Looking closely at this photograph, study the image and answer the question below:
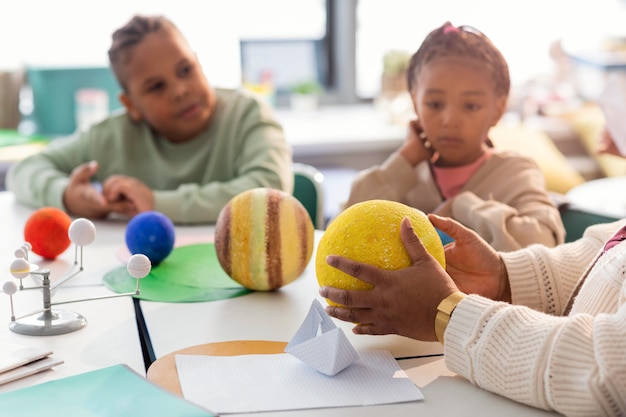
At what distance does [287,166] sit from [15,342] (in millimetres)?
Answer: 978

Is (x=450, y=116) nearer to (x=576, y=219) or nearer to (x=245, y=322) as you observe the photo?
(x=576, y=219)

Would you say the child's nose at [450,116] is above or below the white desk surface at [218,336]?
above

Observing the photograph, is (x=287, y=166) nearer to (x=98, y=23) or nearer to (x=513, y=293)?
(x=513, y=293)

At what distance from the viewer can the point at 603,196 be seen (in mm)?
2379

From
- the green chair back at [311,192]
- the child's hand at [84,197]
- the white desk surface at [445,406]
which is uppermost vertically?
the white desk surface at [445,406]

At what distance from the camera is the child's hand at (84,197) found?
1.73 metres

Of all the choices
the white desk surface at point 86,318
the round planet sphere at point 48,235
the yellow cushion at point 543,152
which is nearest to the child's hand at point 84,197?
the white desk surface at point 86,318

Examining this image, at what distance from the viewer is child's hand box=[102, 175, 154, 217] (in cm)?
170

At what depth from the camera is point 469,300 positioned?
89cm

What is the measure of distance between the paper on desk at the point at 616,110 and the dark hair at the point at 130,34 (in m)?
1.02

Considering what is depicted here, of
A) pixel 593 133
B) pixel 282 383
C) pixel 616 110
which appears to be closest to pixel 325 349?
pixel 282 383

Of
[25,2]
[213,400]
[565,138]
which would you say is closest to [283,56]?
[25,2]

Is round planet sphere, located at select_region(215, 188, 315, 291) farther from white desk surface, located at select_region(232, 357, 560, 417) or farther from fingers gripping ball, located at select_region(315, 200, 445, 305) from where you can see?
white desk surface, located at select_region(232, 357, 560, 417)

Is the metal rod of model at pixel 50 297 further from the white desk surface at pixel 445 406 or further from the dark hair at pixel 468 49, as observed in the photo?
the dark hair at pixel 468 49
